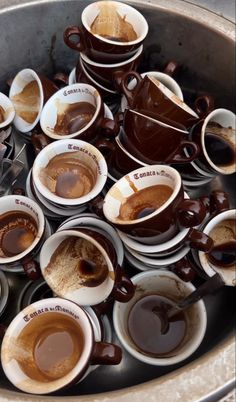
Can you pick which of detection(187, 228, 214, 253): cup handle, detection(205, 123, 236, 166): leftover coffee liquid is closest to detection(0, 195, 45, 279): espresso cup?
detection(187, 228, 214, 253): cup handle

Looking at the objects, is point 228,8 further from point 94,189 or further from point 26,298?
point 26,298

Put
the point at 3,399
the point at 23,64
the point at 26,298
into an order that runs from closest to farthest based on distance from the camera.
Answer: the point at 3,399, the point at 26,298, the point at 23,64

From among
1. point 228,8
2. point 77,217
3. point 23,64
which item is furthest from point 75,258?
point 228,8

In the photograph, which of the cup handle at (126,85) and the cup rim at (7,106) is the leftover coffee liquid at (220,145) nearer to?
the cup handle at (126,85)

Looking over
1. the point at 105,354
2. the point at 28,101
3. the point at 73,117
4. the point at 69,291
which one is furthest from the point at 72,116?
the point at 105,354

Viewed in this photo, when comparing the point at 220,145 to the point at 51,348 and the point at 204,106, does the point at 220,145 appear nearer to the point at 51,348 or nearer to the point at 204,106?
the point at 204,106

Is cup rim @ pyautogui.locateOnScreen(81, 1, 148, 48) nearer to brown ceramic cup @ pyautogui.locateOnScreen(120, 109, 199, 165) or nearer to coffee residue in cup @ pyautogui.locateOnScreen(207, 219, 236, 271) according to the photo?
brown ceramic cup @ pyautogui.locateOnScreen(120, 109, 199, 165)
